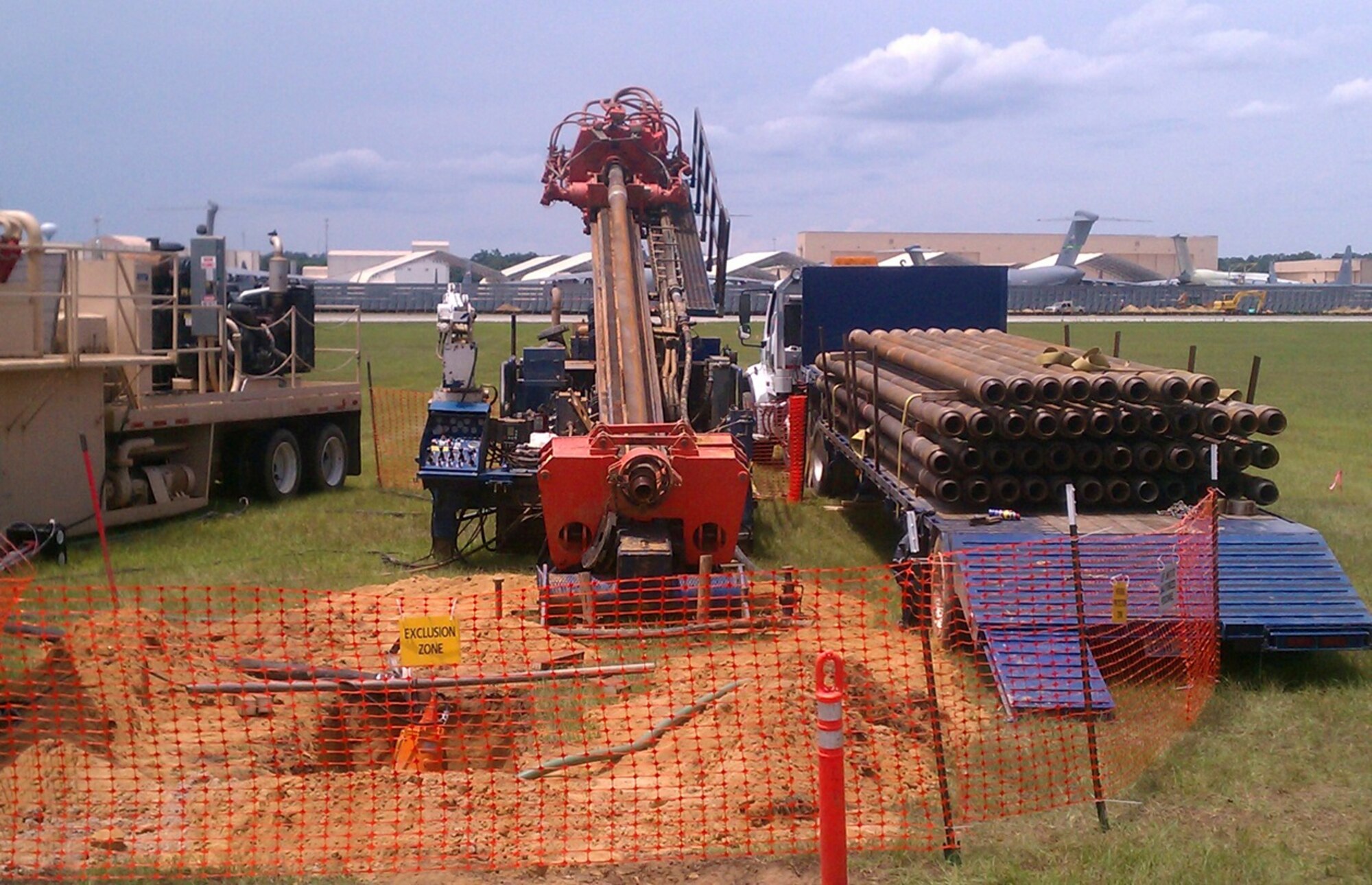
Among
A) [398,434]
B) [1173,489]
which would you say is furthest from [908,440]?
[398,434]

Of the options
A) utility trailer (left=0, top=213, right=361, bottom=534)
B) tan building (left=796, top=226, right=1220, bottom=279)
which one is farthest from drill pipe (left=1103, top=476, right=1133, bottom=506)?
tan building (left=796, top=226, right=1220, bottom=279)

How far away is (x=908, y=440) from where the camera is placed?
36.7 feet

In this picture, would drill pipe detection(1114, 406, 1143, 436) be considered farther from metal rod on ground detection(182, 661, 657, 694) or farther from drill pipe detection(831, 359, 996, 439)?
metal rod on ground detection(182, 661, 657, 694)

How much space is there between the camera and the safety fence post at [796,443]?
17172 millimetres

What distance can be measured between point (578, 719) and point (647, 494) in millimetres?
2475

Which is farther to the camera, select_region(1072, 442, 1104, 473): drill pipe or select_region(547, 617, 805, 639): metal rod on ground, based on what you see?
select_region(1072, 442, 1104, 473): drill pipe

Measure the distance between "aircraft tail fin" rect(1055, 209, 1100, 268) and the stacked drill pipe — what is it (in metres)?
102

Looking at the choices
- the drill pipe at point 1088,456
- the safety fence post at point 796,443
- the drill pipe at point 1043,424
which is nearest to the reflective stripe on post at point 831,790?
the drill pipe at point 1043,424

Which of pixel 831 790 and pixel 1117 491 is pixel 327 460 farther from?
pixel 831 790

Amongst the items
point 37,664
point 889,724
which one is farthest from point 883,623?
point 37,664

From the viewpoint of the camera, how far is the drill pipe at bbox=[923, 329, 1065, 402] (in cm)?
982

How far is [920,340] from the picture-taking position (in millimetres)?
14055

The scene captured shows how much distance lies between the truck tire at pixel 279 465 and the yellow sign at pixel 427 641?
392 inches

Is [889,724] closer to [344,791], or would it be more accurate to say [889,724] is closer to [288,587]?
[344,791]
